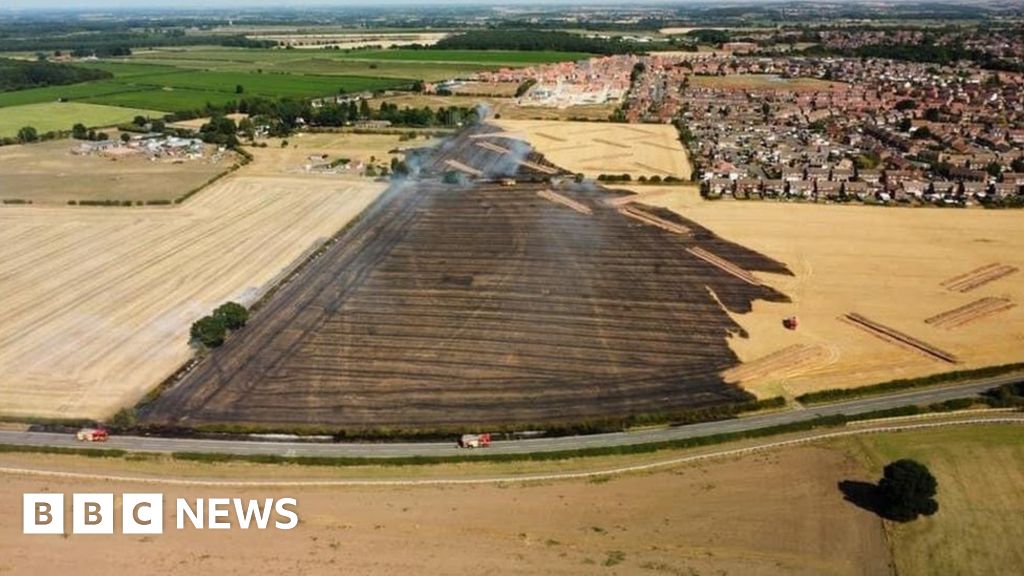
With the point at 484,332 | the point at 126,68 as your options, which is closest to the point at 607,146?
the point at 484,332

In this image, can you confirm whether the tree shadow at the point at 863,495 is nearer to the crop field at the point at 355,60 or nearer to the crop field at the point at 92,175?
the crop field at the point at 92,175

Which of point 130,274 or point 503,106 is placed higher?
point 503,106

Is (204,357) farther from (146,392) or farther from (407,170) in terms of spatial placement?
(407,170)

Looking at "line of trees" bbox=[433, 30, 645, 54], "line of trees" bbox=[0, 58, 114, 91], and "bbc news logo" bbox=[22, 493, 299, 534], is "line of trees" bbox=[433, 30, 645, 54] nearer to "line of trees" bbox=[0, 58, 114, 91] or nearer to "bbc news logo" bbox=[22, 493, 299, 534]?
"line of trees" bbox=[0, 58, 114, 91]

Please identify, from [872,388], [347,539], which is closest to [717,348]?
[872,388]

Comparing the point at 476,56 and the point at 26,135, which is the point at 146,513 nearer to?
the point at 26,135

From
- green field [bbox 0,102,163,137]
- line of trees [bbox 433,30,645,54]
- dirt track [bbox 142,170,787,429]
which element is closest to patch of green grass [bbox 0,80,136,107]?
green field [bbox 0,102,163,137]
